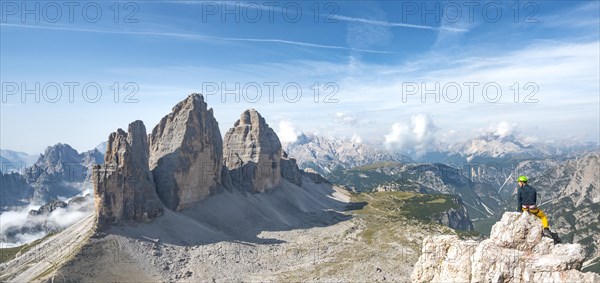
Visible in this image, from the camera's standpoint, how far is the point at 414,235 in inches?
5492

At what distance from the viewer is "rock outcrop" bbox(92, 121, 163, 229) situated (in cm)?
9956

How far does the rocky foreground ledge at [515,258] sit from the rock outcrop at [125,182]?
92803 mm

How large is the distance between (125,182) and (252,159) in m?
84.2

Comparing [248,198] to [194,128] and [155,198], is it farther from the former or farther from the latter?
[155,198]

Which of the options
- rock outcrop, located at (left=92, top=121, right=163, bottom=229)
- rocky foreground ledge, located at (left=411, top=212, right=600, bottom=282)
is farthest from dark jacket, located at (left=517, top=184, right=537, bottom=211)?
rock outcrop, located at (left=92, top=121, right=163, bottom=229)

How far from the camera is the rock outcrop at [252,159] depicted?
573ft

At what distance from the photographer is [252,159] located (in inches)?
7254

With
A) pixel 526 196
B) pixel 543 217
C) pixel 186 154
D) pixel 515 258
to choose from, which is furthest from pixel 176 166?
pixel 515 258

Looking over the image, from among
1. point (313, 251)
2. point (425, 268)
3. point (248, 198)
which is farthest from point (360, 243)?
point (425, 268)

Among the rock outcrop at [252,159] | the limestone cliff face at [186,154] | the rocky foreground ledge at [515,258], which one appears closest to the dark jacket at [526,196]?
the rocky foreground ledge at [515,258]

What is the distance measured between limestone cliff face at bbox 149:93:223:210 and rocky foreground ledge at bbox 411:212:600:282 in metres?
110

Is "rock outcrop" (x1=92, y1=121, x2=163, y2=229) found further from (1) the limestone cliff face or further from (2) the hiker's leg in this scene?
(2) the hiker's leg

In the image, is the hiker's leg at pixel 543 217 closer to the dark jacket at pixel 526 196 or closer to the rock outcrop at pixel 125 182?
the dark jacket at pixel 526 196

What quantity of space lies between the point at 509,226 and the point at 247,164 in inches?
6244
